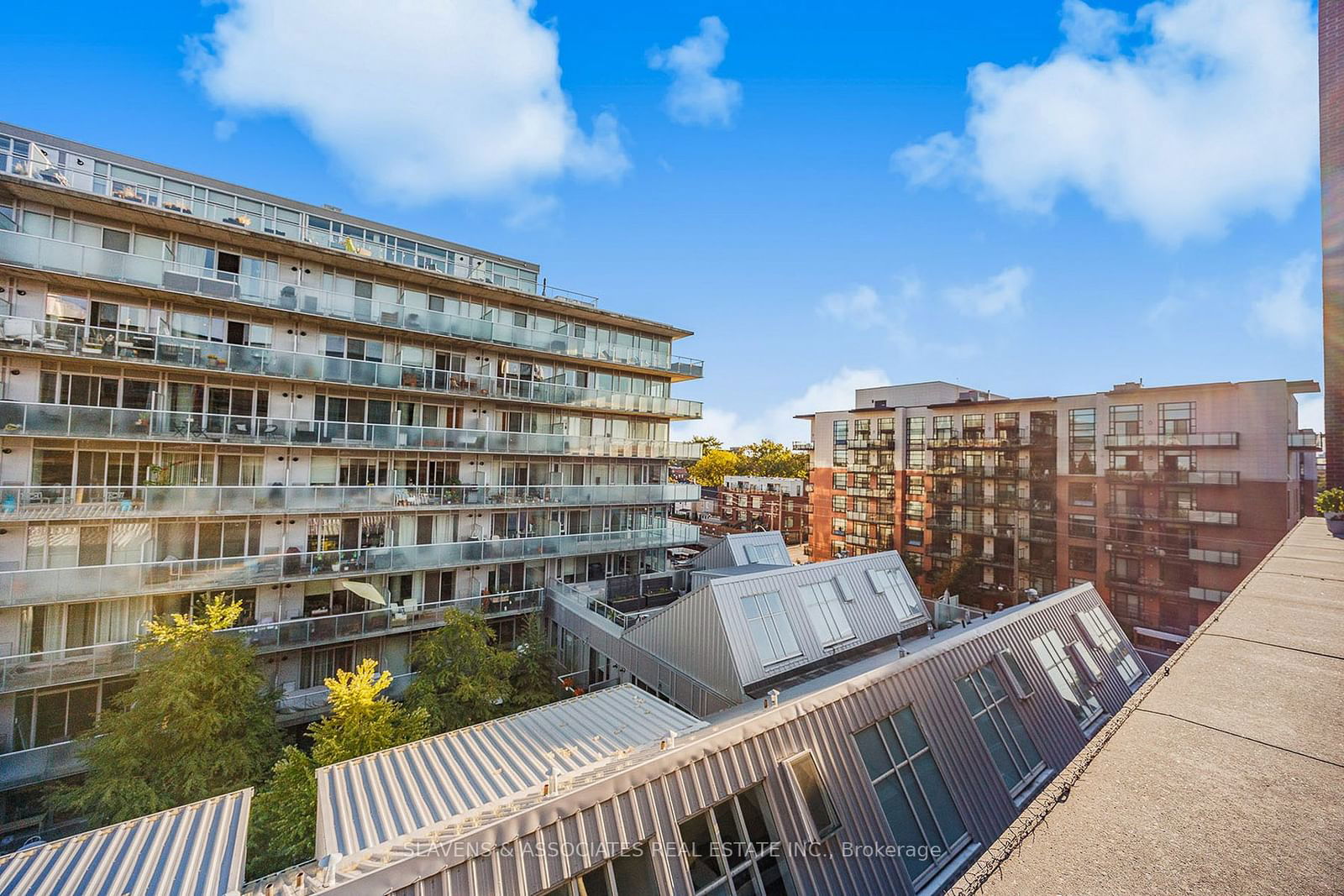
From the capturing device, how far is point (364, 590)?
1919 cm

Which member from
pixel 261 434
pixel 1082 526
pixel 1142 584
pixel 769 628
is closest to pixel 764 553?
pixel 769 628

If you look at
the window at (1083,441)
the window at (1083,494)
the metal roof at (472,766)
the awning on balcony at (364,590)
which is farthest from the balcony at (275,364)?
the window at (1083,494)

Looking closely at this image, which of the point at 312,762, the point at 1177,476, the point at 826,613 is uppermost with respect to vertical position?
the point at 1177,476

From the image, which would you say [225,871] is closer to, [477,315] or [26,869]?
[26,869]

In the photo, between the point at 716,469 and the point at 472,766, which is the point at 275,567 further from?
the point at 716,469

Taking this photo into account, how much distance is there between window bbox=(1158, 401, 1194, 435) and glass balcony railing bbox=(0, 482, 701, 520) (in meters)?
31.7

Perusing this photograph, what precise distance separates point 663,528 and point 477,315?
1308cm

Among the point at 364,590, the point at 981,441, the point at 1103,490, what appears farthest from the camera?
the point at 981,441

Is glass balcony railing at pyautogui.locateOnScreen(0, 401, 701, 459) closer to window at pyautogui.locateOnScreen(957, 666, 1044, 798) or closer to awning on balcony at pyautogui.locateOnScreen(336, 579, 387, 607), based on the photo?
awning on balcony at pyautogui.locateOnScreen(336, 579, 387, 607)

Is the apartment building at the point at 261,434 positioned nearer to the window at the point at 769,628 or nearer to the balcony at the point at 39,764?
the balcony at the point at 39,764

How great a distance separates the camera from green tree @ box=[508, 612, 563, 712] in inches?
601

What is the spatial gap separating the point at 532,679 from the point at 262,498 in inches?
419

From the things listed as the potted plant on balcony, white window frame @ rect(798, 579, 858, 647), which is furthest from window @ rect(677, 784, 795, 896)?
the potted plant on balcony

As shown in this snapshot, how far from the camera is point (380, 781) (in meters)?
6.75
